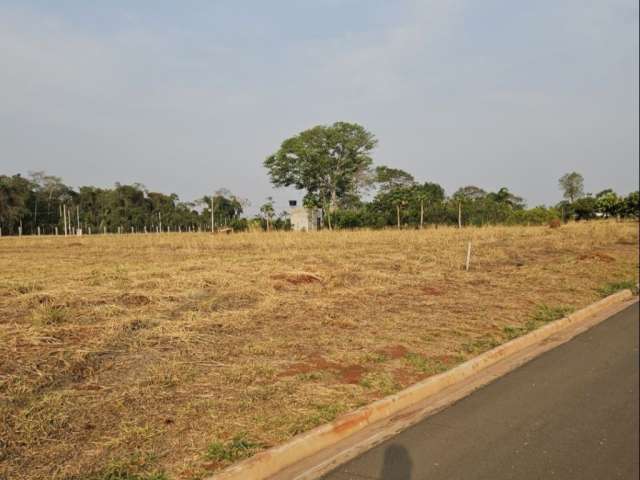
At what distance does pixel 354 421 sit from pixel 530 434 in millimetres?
1384

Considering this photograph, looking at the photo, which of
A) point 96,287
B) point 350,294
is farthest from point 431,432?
point 96,287

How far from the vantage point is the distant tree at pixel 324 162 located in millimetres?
54688

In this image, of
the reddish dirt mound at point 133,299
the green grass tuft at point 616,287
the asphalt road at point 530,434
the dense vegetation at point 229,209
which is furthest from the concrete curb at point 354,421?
the dense vegetation at point 229,209

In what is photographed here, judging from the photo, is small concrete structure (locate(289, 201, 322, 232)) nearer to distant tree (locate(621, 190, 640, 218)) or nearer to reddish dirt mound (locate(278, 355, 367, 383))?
distant tree (locate(621, 190, 640, 218))

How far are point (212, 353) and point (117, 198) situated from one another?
64623 mm

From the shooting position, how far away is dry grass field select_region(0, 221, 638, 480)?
3.60 m

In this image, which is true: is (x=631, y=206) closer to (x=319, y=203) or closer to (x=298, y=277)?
(x=319, y=203)

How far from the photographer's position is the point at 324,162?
179 ft

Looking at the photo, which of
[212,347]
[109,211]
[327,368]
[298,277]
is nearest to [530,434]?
[327,368]

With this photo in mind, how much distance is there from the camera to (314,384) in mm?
4902

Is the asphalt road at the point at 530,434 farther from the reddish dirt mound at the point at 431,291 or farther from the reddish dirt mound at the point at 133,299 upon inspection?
the reddish dirt mound at the point at 133,299

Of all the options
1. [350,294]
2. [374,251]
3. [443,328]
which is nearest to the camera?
[443,328]

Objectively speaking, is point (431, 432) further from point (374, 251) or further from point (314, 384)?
point (374, 251)

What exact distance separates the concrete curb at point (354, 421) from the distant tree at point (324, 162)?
158ft
